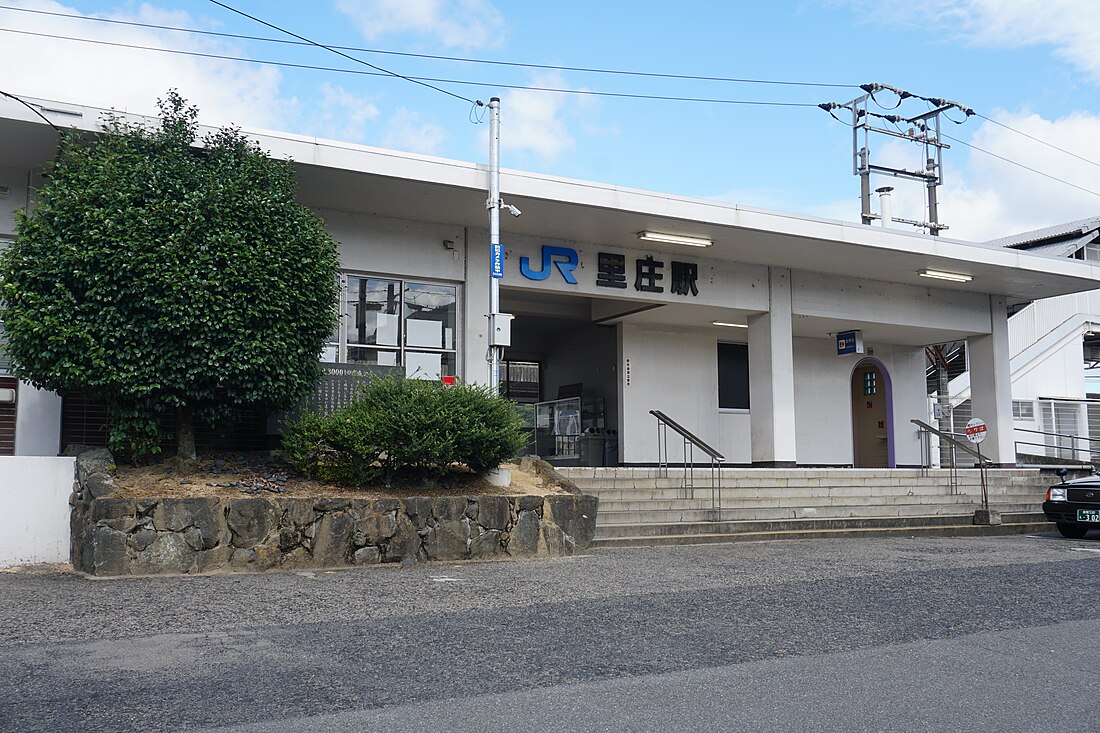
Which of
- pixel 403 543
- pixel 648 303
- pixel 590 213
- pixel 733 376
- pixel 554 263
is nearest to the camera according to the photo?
pixel 403 543

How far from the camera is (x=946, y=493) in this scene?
57.5 feet

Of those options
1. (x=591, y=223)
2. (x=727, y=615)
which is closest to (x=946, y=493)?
(x=591, y=223)

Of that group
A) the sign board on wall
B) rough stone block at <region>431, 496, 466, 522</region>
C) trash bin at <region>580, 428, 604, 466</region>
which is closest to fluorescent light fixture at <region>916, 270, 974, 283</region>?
the sign board on wall

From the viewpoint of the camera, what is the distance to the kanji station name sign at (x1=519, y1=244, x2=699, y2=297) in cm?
1600

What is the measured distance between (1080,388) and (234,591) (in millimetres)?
30925

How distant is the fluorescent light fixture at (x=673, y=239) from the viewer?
52.3ft

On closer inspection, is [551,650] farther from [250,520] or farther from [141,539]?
[141,539]

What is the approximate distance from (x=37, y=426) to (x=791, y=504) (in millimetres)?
10658

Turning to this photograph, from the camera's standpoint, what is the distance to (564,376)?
20984 millimetres

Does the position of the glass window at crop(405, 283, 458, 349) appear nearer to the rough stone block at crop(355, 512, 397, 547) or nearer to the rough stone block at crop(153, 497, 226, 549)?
the rough stone block at crop(355, 512, 397, 547)

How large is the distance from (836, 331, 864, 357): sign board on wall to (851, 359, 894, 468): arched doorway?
1206mm

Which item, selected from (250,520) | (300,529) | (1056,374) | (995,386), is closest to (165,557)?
(250,520)

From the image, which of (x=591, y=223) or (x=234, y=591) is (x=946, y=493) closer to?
(x=591, y=223)

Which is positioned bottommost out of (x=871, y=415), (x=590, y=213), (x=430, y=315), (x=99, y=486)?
(x=99, y=486)
